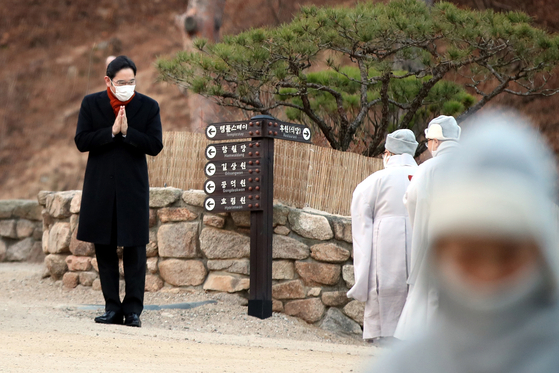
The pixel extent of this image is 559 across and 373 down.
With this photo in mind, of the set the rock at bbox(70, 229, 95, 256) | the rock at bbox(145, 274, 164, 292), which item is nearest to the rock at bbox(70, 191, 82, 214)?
the rock at bbox(70, 229, 95, 256)

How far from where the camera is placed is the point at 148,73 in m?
17.8

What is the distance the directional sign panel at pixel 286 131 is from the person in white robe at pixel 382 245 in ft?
5.26

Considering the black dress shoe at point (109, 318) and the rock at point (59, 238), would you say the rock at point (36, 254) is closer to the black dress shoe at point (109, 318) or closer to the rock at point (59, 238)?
the rock at point (59, 238)

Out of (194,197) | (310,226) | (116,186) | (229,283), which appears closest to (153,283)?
(229,283)

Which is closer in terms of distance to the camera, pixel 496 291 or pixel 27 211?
pixel 496 291

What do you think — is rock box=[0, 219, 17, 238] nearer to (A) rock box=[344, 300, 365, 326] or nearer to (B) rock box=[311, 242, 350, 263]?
(B) rock box=[311, 242, 350, 263]

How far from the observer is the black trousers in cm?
471

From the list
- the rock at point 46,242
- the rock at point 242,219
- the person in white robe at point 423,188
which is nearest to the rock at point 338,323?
the rock at point 242,219

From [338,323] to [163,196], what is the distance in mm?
1945

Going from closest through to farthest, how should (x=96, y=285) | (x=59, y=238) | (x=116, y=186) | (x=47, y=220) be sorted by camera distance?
(x=116, y=186)
(x=96, y=285)
(x=59, y=238)
(x=47, y=220)

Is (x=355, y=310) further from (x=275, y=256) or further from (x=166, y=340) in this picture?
(x=166, y=340)

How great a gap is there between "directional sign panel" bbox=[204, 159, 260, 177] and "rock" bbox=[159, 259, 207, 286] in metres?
0.82

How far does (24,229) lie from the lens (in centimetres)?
953

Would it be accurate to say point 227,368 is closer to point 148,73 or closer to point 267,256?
point 267,256
